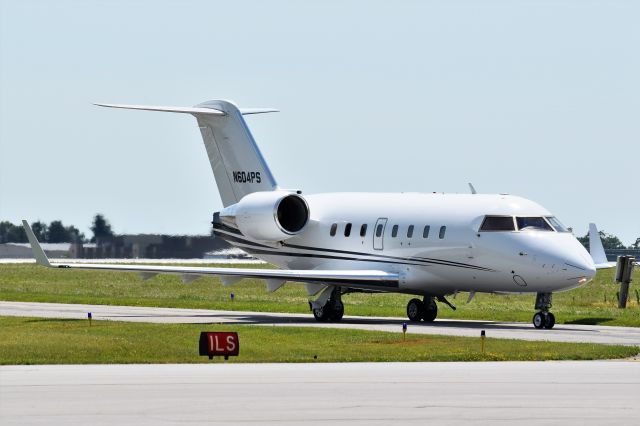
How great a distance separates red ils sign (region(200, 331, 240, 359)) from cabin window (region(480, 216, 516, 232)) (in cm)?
1436

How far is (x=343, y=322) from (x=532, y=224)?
21.4ft

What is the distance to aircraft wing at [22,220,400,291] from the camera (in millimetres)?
39906

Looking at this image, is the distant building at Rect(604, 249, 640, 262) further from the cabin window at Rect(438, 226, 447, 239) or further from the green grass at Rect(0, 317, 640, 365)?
the green grass at Rect(0, 317, 640, 365)

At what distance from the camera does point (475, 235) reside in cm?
3900

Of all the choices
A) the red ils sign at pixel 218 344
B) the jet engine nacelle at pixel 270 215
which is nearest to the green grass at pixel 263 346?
the red ils sign at pixel 218 344

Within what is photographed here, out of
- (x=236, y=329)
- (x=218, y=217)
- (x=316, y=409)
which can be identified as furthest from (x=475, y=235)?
(x=316, y=409)

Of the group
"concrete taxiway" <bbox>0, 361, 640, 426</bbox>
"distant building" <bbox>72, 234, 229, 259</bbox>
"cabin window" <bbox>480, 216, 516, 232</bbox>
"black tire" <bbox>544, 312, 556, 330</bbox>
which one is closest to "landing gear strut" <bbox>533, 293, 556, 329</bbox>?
"black tire" <bbox>544, 312, 556, 330</bbox>

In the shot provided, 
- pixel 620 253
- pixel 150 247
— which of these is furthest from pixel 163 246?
pixel 620 253

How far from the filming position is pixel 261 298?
5900 centimetres

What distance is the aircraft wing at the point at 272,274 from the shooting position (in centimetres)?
3991

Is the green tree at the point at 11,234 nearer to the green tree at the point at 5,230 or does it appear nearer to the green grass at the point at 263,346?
the green tree at the point at 5,230

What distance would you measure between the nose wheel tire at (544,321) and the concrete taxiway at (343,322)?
8.7 inches

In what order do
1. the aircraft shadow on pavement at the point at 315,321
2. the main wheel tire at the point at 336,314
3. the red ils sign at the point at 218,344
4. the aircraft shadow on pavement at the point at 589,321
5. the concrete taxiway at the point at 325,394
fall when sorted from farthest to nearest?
the main wheel tire at the point at 336,314 < the aircraft shadow on pavement at the point at 589,321 < the aircraft shadow on pavement at the point at 315,321 < the red ils sign at the point at 218,344 < the concrete taxiway at the point at 325,394

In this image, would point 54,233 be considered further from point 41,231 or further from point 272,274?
point 272,274
